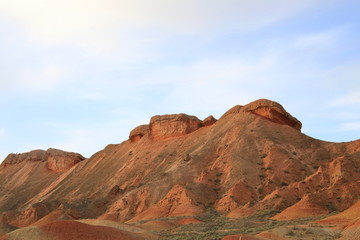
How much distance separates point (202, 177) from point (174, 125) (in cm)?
1955

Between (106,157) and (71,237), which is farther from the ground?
(106,157)

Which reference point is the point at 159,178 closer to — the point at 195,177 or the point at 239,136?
the point at 195,177

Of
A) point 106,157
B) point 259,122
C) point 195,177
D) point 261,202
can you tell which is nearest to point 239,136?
point 259,122

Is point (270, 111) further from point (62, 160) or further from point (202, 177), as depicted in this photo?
point (62, 160)

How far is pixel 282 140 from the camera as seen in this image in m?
58.1

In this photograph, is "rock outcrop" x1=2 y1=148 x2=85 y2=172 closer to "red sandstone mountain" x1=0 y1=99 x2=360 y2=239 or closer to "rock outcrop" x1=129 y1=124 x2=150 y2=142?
"red sandstone mountain" x1=0 y1=99 x2=360 y2=239

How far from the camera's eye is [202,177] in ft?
176

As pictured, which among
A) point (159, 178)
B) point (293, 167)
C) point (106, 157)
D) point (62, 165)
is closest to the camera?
point (293, 167)

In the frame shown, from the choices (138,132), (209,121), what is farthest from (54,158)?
(209,121)

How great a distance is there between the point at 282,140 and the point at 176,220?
65.5 feet

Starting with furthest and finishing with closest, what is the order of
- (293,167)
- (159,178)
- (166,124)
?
1. (166,124)
2. (159,178)
3. (293,167)

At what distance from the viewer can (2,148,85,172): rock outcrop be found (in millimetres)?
93875

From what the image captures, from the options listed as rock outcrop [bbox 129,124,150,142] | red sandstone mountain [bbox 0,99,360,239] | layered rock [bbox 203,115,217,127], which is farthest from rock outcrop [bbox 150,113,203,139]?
rock outcrop [bbox 129,124,150,142]

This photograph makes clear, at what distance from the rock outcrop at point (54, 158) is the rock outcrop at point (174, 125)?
1049 inches
